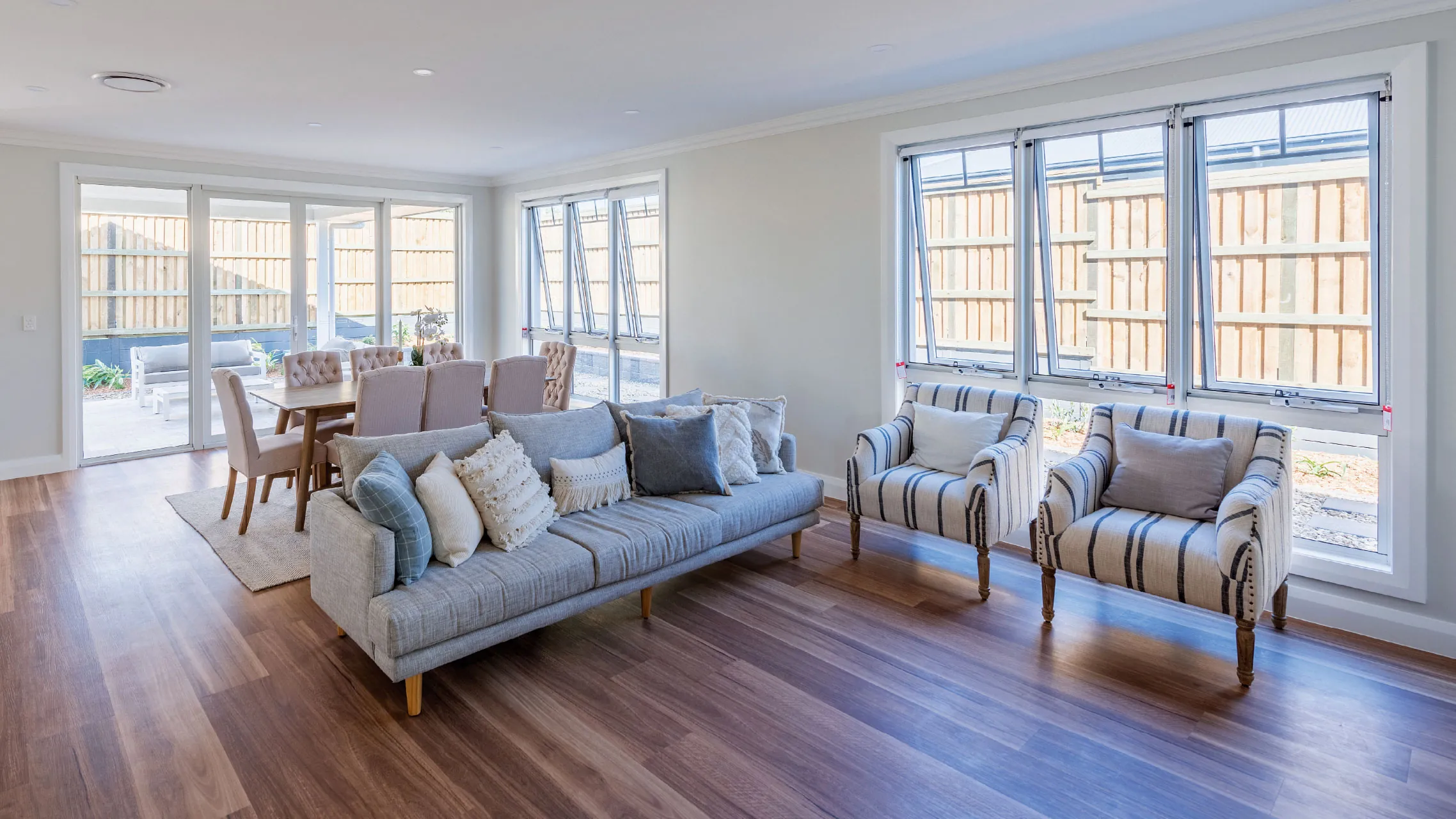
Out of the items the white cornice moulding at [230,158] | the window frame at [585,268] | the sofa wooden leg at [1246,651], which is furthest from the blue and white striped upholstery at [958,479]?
the white cornice moulding at [230,158]

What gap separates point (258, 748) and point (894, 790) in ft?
6.58

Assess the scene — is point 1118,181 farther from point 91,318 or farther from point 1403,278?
point 91,318

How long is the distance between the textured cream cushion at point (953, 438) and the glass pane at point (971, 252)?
0.63m

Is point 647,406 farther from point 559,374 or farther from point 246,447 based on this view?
point 559,374

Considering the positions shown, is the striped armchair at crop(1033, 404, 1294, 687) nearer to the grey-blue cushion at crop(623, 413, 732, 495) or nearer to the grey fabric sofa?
the grey fabric sofa

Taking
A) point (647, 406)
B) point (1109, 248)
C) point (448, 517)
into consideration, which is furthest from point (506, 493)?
point (1109, 248)

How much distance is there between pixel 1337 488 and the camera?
11.9 feet

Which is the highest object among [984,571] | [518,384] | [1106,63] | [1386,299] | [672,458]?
[1106,63]

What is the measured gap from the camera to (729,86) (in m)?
4.65

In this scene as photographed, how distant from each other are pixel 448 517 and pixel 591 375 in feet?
16.0

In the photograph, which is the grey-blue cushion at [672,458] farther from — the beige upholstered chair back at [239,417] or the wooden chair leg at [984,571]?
the beige upholstered chair back at [239,417]

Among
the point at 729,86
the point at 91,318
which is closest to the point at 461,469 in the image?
the point at 729,86

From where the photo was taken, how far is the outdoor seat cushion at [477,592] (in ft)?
8.80

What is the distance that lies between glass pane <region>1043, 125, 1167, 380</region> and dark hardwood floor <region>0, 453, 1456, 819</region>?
1.26 meters
